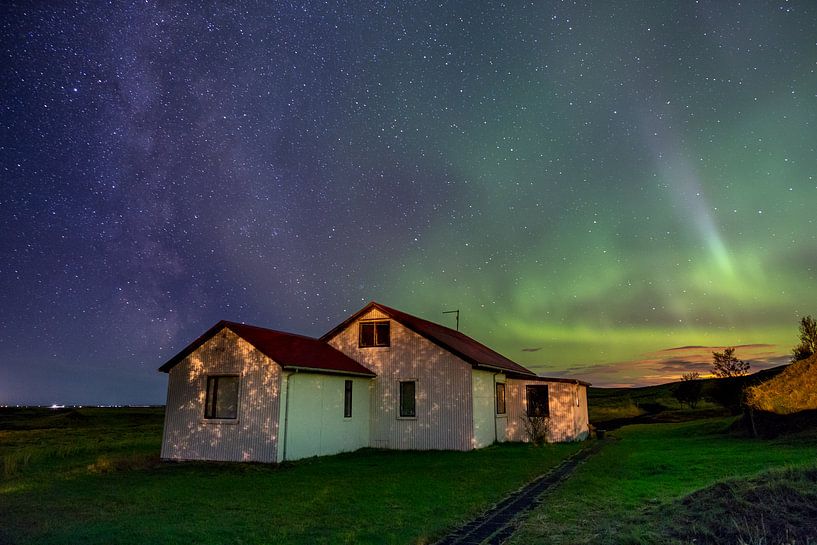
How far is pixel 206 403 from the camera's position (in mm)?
19281

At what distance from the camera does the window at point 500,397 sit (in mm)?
25266

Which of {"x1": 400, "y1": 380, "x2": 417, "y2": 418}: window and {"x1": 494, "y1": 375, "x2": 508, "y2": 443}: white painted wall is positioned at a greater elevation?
{"x1": 400, "y1": 380, "x2": 417, "y2": 418}: window

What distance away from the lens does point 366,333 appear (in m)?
24.5

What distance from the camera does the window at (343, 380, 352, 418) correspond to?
21.7m

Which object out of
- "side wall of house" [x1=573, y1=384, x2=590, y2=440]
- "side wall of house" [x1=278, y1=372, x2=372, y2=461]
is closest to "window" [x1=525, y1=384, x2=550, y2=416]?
"side wall of house" [x1=573, y1=384, x2=590, y2=440]

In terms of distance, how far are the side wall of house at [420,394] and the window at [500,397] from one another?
3.99 m

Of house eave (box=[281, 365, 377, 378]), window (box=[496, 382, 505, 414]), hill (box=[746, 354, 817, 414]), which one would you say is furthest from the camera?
window (box=[496, 382, 505, 414])

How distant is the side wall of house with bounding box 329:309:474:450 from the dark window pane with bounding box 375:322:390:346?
0.79 feet

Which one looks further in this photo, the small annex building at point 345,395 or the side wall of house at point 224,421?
the small annex building at point 345,395

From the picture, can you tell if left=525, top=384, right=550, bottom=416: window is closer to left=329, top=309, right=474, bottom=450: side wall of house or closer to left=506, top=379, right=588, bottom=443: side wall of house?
left=506, top=379, right=588, bottom=443: side wall of house

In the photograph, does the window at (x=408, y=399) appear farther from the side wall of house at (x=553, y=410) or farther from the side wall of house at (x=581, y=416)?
the side wall of house at (x=581, y=416)

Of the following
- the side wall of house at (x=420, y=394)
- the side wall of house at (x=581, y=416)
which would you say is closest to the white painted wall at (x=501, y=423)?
the side wall of house at (x=420, y=394)

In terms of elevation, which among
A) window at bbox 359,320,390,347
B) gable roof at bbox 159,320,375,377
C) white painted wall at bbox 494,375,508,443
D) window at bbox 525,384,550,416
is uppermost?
window at bbox 359,320,390,347

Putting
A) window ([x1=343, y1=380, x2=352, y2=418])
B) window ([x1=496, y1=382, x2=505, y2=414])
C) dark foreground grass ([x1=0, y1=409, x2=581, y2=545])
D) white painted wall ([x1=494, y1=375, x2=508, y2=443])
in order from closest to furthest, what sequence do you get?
1. dark foreground grass ([x1=0, y1=409, x2=581, y2=545])
2. window ([x1=343, y1=380, x2=352, y2=418])
3. white painted wall ([x1=494, y1=375, x2=508, y2=443])
4. window ([x1=496, y1=382, x2=505, y2=414])
